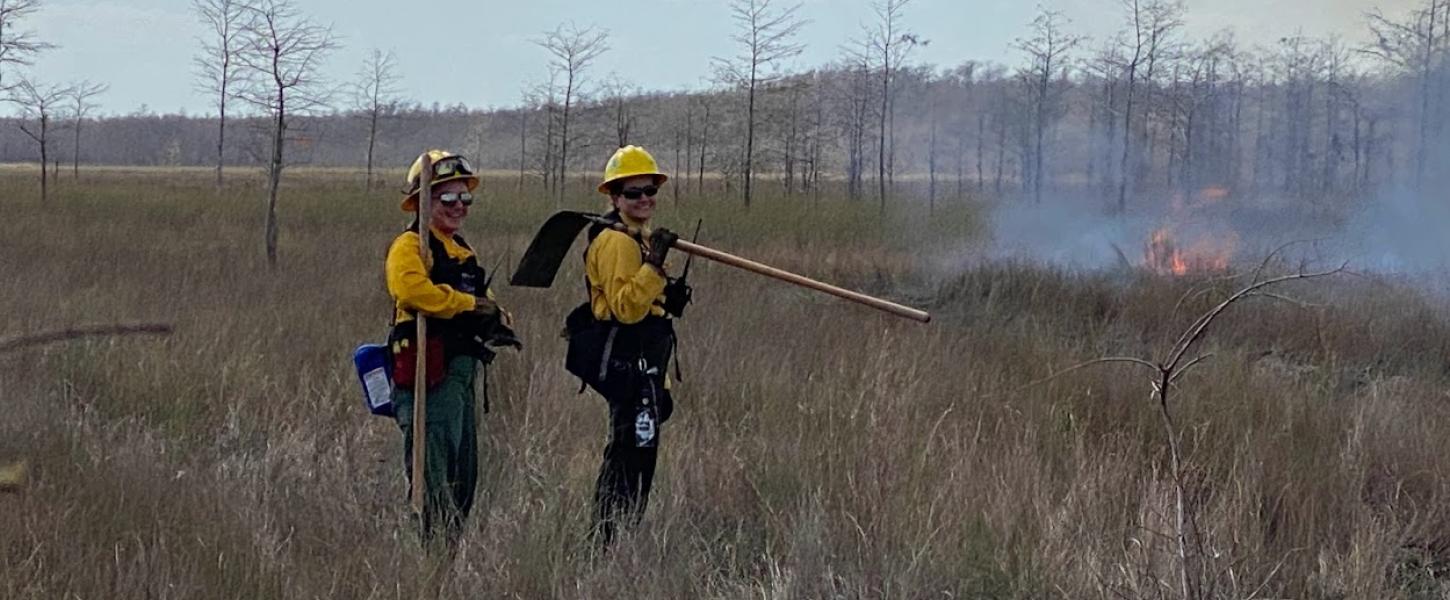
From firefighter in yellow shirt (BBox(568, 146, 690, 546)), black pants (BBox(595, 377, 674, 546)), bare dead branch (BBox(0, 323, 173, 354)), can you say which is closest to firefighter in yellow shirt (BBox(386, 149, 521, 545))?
firefighter in yellow shirt (BBox(568, 146, 690, 546))

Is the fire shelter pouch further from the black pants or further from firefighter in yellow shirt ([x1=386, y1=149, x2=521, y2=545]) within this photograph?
the black pants

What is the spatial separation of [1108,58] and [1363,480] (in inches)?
672

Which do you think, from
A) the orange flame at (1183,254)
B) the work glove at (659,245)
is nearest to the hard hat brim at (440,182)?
the work glove at (659,245)

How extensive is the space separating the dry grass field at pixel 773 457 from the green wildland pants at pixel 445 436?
6.4 inches

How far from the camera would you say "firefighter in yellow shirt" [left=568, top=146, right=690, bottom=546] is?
404cm

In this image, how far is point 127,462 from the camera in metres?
4.59

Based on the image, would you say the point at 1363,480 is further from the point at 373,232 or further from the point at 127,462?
the point at 373,232

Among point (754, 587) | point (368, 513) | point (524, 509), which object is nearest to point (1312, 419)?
point (754, 587)

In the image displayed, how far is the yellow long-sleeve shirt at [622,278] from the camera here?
3945 mm

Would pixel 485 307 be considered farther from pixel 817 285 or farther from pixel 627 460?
pixel 817 285

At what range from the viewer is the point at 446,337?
409 cm

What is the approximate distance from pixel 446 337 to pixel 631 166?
86 cm

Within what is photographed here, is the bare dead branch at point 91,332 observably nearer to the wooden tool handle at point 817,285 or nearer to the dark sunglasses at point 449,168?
the wooden tool handle at point 817,285

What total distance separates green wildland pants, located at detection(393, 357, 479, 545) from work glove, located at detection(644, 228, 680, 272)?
77cm
